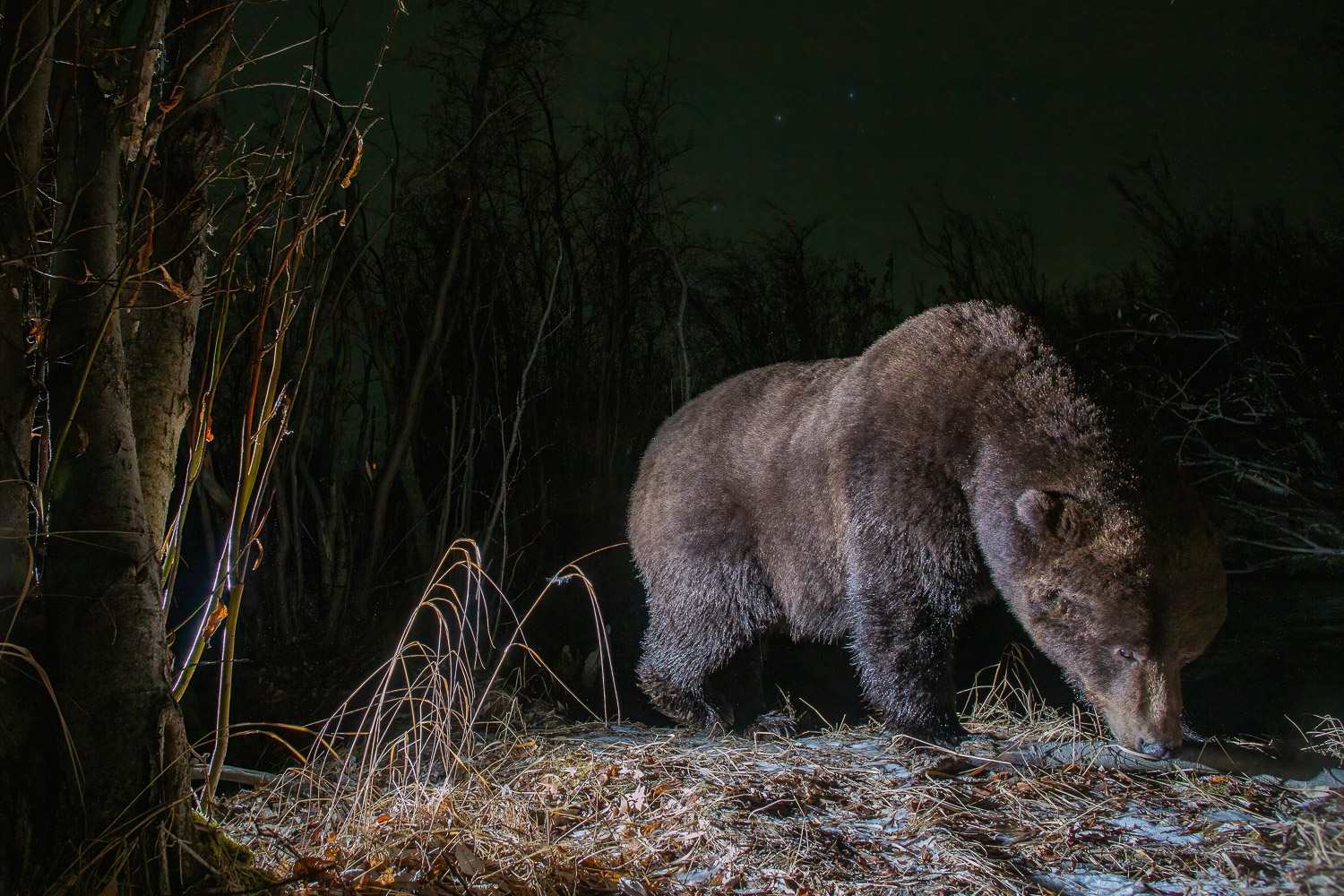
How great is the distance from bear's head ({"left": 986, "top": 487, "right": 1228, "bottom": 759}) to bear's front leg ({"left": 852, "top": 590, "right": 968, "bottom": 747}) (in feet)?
1.59

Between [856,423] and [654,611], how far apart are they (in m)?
1.62

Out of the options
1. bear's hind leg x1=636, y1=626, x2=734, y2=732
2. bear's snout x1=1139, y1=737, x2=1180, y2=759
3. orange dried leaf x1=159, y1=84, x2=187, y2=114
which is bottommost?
bear's hind leg x1=636, y1=626, x2=734, y2=732

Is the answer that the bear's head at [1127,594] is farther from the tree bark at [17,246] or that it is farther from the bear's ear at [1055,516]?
the tree bark at [17,246]

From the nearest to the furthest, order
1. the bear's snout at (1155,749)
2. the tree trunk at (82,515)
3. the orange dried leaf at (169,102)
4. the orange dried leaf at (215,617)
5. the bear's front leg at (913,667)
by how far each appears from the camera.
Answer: the tree trunk at (82,515) < the orange dried leaf at (169,102) < the orange dried leaf at (215,617) < the bear's snout at (1155,749) < the bear's front leg at (913,667)

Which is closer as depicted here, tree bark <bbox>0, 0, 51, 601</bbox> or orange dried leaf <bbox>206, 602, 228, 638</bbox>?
tree bark <bbox>0, 0, 51, 601</bbox>

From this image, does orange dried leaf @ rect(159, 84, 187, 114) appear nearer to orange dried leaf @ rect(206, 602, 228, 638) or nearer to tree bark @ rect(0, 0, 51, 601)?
tree bark @ rect(0, 0, 51, 601)

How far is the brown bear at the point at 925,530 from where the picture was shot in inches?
113

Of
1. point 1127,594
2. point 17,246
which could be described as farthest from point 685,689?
point 17,246

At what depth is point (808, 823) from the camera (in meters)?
2.61

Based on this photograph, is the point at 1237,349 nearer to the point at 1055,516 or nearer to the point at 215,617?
the point at 1055,516

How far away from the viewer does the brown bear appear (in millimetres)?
2867

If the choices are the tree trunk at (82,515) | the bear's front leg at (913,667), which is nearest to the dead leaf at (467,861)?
the tree trunk at (82,515)

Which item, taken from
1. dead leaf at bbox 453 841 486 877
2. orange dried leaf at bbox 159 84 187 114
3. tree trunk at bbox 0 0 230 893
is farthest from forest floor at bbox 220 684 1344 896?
orange dried leaf at bbox 159 84 187 114

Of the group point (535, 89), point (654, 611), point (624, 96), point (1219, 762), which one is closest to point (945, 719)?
point (1219, 762)
